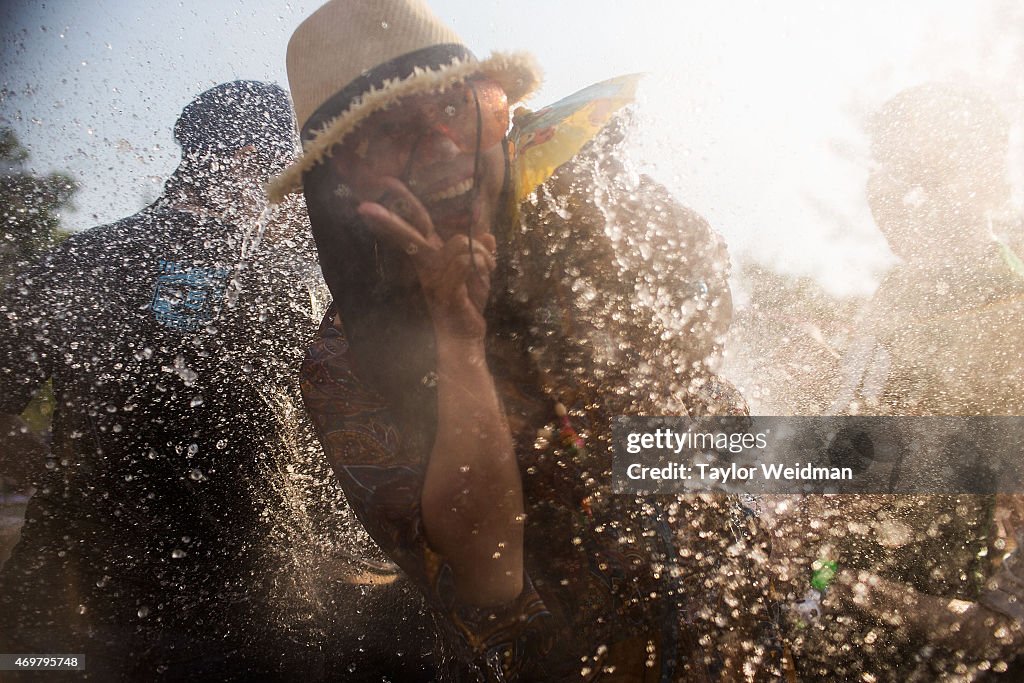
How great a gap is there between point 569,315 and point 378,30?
88cm

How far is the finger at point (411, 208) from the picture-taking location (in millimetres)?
1345

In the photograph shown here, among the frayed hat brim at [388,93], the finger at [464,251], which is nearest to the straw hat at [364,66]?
the frayed hat brim at [388,93]

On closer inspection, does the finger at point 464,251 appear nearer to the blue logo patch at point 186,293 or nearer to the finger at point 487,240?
the finger at point 487,240

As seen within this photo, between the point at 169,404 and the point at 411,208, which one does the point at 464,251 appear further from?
the point at 169,404

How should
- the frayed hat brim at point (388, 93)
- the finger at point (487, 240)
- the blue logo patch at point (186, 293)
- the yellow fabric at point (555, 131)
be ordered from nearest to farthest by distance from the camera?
the frayed hat brim at point (388, 93) → the finger at point (487, 240) → the yellow fabric at point (555, 131) → the blue logo patch at point (186, 293)

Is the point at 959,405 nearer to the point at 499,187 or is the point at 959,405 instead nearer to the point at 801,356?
the point at 801,356

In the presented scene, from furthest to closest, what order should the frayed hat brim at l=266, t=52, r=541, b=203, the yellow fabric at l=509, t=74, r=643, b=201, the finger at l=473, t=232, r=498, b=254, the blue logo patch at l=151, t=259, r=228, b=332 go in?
the blue logo patch at l=151, t=259, r=228, b=332, the yellow fabric at l=509, t=74, r=643, b=201, the finger at l=473, t=232, r=498, b=254, the frayed hat brim at l=266, t=52, r=541, b=203

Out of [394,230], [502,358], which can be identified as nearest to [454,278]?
[394,230]

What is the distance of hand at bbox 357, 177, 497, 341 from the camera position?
134 cm

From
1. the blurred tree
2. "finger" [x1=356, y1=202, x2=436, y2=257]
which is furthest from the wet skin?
the blurred tree

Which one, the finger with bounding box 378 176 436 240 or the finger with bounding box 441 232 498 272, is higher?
the finger with bounding box 378 176 436 240

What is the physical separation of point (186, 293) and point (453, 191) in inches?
59.8

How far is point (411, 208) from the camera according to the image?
1345 mm

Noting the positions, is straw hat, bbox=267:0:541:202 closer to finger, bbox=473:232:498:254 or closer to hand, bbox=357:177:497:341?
hand, bbox=357:177:497:341
